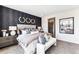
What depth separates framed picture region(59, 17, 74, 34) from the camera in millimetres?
4546

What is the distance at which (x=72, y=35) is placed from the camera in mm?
4559

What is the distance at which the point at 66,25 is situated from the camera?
4.82 metres

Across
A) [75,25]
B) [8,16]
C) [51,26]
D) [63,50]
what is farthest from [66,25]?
[8,16]

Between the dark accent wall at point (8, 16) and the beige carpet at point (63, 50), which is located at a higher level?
the dark accent wall at point (8, 16)

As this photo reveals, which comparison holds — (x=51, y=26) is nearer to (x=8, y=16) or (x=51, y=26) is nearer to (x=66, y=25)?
(x=66, y=25)

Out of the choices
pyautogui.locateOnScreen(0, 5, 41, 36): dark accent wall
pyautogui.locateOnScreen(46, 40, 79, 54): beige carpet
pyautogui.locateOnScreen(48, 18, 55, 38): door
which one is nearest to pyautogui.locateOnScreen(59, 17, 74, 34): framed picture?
pyautogui.locateOnScreen(48, 18, 55, 38): door

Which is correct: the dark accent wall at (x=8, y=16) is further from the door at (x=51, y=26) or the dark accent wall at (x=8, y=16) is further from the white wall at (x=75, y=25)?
the white wall at (x=75, y=25)

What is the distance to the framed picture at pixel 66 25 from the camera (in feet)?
14.9

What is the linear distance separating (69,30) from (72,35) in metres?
0.43

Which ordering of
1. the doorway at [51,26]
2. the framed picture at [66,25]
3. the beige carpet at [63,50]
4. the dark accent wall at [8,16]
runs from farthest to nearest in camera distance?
the doorway at [51,26]
the framed picture at [66,25]
the dark accent wall at [8,16]
the beige carpet at [63,50]

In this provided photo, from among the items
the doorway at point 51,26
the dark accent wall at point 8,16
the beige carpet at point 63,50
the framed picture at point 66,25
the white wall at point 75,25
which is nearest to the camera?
the beige carpet at point 63,50

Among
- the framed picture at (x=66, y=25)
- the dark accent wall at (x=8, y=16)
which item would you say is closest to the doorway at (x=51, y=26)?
the framed picture at (x=66, y=25)

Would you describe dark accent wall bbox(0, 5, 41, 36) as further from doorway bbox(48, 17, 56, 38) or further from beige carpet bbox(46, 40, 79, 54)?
beige carpet bbox(46, 40, 79, 54)

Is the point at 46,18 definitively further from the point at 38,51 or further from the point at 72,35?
the point at 38,51
